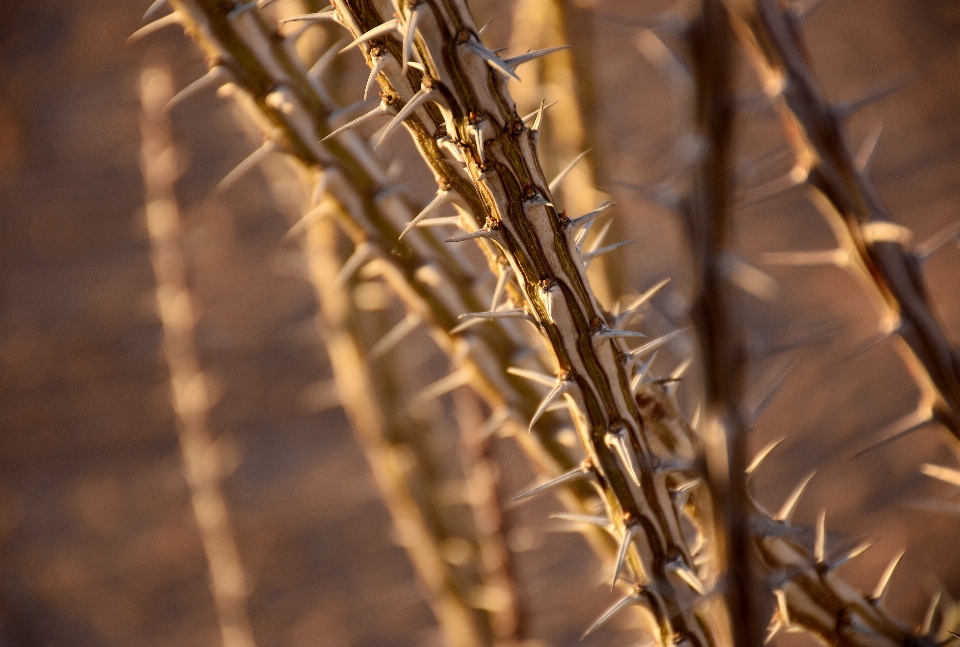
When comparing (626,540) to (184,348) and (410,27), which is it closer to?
(410,27)

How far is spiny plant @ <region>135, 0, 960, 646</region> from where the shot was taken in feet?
0.47

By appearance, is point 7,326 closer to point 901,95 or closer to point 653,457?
point 653,457

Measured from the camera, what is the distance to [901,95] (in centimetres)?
106

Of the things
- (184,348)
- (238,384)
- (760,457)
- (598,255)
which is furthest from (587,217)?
(238,384)

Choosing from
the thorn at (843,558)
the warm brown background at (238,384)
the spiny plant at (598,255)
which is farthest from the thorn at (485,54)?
the warm brown background at (238,384)

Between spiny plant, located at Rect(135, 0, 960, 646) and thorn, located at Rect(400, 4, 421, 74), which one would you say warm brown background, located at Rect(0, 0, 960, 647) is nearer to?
spiny plant, located at Rect(135, 0, 960, 646)

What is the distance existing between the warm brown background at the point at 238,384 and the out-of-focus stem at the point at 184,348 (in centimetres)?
56

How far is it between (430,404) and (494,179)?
33 centimetres

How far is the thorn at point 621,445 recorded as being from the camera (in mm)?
198

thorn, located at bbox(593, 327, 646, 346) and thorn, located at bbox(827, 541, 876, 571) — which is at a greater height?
thorn, located at bbox(593, 327, 646, 346)

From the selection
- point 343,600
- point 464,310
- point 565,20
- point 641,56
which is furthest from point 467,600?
point 641,56

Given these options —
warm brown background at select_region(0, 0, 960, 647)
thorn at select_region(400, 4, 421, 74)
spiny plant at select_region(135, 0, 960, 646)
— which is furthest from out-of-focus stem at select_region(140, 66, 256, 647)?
warm brown background at select_region(0, 0, 960, 647)

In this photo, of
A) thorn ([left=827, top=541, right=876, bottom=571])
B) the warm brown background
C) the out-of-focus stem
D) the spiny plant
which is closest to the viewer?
the spiny plant

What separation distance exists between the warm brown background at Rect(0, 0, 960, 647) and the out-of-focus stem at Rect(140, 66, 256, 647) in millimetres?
561
